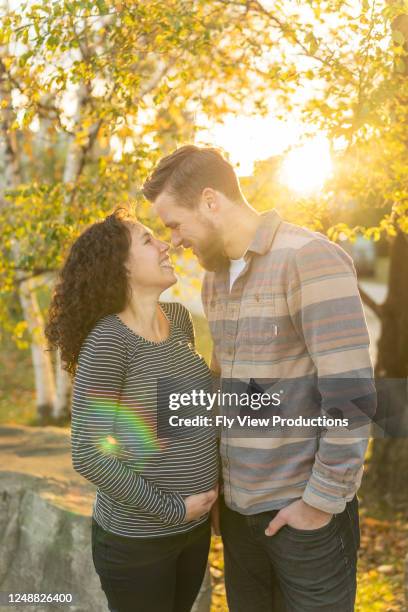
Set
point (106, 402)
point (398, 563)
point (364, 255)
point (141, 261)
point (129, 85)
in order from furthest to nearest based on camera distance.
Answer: point (364, 255), point (398, 563), point (129, 85), point (141, 261), point (106, 402)

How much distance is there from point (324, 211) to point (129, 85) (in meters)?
1.57

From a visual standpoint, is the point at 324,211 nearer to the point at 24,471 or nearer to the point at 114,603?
the point at 24,471

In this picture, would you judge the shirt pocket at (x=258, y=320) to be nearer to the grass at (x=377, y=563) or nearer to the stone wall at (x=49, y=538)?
the stone wall at (x=49, y=538)

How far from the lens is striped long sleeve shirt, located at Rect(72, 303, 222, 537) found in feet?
8.61

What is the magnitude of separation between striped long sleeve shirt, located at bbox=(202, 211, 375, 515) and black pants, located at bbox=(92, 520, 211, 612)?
0.30 meters

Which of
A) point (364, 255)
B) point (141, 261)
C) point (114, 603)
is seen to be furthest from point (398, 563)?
point (364, 255)

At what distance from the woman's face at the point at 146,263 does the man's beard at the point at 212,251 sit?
174mm

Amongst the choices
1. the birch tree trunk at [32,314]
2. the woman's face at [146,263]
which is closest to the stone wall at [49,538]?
the woman's face at [146,263]

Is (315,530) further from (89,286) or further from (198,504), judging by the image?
(89,286)

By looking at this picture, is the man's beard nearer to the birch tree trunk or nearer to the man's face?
the man's face

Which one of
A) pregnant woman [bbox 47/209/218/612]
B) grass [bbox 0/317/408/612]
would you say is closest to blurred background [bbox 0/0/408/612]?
grass [bbox 0/317/408/612]

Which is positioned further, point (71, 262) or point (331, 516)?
point (71, 262)

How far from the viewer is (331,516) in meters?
2.50

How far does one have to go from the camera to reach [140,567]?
8.93ft
